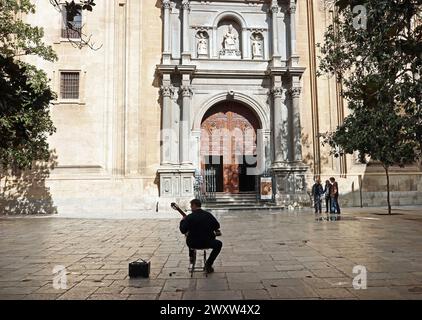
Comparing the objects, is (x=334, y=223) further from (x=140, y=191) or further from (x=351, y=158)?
(x=140, y=191)

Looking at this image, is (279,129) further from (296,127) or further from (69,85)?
(69,85)

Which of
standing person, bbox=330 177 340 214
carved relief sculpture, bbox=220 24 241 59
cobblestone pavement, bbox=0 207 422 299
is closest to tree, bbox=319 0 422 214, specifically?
standing person, bbox=330 177 340 214

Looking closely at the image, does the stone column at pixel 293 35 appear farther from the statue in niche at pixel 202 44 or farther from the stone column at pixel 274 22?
the statue in niche at pixel 202 44

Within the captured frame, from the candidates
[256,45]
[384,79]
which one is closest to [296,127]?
[256,45]

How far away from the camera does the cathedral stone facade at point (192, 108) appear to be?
17891 mm

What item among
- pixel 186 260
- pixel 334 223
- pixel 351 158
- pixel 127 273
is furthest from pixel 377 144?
pixel 127 273

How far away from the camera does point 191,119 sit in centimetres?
1895

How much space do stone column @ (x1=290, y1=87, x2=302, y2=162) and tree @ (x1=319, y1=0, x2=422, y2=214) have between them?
10.6 feet

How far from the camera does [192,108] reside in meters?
19.1

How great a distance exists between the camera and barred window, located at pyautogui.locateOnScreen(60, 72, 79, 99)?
18.4 meters

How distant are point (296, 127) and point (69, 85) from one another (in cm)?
1084

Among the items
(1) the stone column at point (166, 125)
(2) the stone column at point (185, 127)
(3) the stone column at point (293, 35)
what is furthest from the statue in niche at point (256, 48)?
(1) the stone column at point (166, 125)

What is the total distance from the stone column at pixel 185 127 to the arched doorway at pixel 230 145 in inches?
46.3

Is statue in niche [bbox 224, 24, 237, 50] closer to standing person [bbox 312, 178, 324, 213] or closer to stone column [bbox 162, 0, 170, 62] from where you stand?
stone column [bbox 162, 0, 170, 62]
